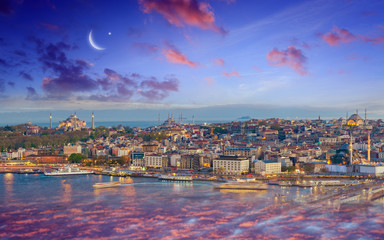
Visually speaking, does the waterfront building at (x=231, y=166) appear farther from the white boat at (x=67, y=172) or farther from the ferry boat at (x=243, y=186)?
the white boat at (x=67, y=172)

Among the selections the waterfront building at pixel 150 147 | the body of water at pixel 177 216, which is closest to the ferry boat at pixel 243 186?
the body of water at pixel 177 216

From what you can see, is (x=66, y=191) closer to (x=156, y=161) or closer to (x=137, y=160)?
(x=156, y=161)

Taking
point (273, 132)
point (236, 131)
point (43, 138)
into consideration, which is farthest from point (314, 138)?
point (43, 138)

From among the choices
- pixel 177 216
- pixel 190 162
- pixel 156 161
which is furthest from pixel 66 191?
pixel 156 161

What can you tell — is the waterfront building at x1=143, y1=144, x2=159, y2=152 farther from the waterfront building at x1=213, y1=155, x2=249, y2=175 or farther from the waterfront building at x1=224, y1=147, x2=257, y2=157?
the waterfront building at x1=213, y1=155, x2=249, y2=175

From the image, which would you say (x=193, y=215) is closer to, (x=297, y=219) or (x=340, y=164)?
(x=297, y=219)
